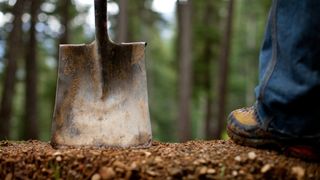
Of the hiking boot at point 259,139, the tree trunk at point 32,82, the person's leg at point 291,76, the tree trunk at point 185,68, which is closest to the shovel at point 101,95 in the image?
the hiking boot at point 259,139

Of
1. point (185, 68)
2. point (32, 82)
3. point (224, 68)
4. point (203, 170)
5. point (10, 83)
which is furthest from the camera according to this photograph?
point (32, 82)

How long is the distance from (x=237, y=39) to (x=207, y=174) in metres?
27.7

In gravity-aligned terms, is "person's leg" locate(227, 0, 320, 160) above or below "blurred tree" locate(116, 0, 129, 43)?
below

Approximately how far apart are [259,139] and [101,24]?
45.3 inches

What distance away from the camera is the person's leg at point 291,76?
6.68 feet

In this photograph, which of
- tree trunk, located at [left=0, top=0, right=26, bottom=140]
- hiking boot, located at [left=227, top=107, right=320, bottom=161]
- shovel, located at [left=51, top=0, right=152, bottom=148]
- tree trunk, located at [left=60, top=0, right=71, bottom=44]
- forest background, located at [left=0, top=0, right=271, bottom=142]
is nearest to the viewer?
hiking boot, located at [left=227, top=107, right=320, bottom=161]

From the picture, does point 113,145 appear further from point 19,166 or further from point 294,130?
point 294,130

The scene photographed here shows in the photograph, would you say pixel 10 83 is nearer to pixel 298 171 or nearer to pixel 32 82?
pixel 32 82

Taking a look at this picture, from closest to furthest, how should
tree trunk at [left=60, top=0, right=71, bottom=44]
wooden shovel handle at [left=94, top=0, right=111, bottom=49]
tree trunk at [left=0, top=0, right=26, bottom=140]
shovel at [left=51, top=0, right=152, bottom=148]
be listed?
shovel at [left=51, top=0, right=152, bottom=148], wooden shovel handle at [left=94, top=0, right=111, bottom=49], tree trunk at [left=0, top=0, right=26, bottom=140], tree trunk at [left=60, top=0, right=71, bottom=44]

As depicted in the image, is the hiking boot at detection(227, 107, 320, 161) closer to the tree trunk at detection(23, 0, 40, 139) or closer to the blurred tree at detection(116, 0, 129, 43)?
the blurred tree at detection(116, 0, 129, 43)

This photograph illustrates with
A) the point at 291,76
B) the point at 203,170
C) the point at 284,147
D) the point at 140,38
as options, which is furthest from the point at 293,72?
the point at 140,38

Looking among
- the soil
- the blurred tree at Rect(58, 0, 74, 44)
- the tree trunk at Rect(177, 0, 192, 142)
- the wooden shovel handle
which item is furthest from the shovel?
the blurred tree at Rect(58, 0, 74, 44)

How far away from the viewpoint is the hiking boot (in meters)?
2.13

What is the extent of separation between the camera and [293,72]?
6.84 ft
